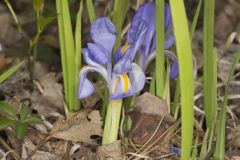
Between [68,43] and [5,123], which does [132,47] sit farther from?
[5,123]

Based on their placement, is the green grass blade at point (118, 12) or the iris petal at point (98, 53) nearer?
the iris petal at point (98, 53)

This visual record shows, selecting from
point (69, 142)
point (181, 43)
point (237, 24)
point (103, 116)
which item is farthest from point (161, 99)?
point (237, 24)

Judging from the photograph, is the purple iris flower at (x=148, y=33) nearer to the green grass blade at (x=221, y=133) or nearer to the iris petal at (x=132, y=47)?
the iris petal at (x=132, y=47)

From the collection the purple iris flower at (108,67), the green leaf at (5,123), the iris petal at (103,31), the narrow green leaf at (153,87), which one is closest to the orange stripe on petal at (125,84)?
the purple iris flower at (108,67)

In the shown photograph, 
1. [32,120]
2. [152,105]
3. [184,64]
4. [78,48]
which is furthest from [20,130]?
[184,64]

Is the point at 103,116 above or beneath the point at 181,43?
beneath

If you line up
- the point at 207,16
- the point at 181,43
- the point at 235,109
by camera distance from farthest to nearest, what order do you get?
the point at 235,109, the point at 207,16, the point at 181,43

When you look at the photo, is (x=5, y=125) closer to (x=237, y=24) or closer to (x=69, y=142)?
(x=69, y=142)
